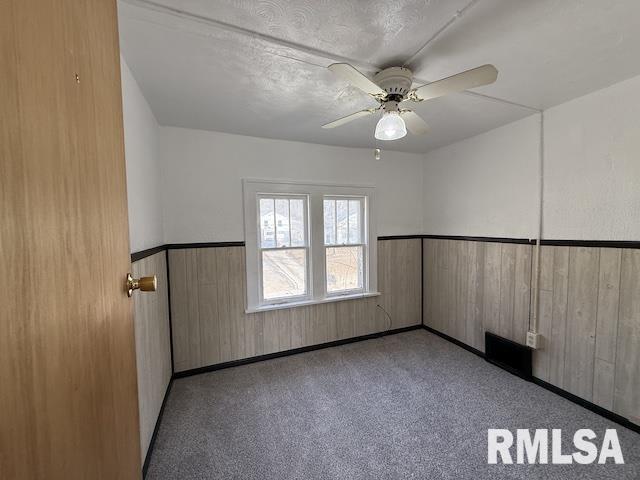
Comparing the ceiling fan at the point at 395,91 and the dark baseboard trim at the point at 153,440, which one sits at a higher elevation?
the ceiling fan at the point at 395,91

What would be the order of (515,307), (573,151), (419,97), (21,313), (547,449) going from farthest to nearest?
(515,307) → (573,151) → (547,449) → (419,97) → (21,313)

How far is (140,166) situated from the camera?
6.03ft

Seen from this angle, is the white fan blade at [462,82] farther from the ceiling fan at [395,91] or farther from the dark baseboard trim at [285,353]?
the dark baseboard trim at [285,353]

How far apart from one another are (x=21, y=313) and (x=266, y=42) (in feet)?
5.03

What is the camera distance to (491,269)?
112 inches

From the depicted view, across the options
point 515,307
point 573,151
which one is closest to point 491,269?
point 515,307

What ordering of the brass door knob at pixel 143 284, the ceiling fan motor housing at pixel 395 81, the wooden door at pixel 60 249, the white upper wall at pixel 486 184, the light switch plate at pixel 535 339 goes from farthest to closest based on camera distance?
the white upper wall at pixel 486 184 < the light switch plate at pixel 535 339 < the ceiling fan motor housing at pixel 395 81 < the brass door knob at pixel 143 284 < the wooden door at pixel 60 249

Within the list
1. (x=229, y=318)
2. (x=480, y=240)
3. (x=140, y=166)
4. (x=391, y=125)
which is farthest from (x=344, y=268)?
(x=140, y=166)

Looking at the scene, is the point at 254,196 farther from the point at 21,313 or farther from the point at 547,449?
the point at 547,449

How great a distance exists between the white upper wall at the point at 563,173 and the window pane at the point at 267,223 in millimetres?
2197

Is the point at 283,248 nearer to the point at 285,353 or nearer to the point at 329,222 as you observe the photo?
the point at 329,222

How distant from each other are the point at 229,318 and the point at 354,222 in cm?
185

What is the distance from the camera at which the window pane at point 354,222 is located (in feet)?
11.2

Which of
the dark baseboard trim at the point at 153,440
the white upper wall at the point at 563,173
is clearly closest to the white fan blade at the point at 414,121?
the white upper wall at the point at 563,173
